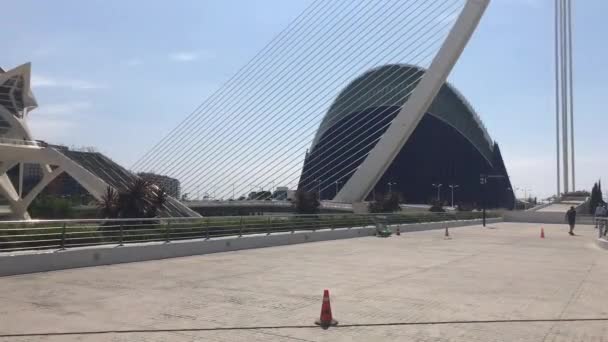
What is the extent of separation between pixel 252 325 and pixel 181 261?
23.0 feet

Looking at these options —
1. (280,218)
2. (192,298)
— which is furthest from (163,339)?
(280,218)

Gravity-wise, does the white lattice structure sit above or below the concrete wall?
above

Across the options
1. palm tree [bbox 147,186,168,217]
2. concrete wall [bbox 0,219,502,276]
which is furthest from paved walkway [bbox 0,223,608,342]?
palm tree [bbox 147,186,168,217]

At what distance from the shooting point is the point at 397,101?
8300cm

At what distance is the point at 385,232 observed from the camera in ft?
79.4

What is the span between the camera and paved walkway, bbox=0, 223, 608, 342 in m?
6.20

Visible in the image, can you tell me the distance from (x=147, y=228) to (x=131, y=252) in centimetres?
326

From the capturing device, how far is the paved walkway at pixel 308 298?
620 cm

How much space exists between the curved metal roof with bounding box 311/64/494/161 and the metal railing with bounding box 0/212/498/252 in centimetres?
5864

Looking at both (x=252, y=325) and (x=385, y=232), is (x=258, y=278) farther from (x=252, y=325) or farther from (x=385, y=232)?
(x=385, y=232)

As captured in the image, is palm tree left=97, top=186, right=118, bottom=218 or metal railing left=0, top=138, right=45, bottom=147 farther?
metal railing left=0, top=138, right=45, bottom=147

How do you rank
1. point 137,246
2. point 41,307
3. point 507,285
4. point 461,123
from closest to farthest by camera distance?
point 41,307
point 507,285
point 137,246
point 461,123

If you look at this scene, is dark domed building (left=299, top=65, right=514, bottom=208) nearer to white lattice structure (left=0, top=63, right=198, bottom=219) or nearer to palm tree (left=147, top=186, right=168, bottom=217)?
white lattice structure (left=0, top=63, right=198, bottom=219)

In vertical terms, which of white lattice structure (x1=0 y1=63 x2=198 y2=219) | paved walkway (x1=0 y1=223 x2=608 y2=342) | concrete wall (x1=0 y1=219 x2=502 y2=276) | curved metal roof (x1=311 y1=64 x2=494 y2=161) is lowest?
paved walkway (x1=0 y1=223 x2=608 y2=342)
